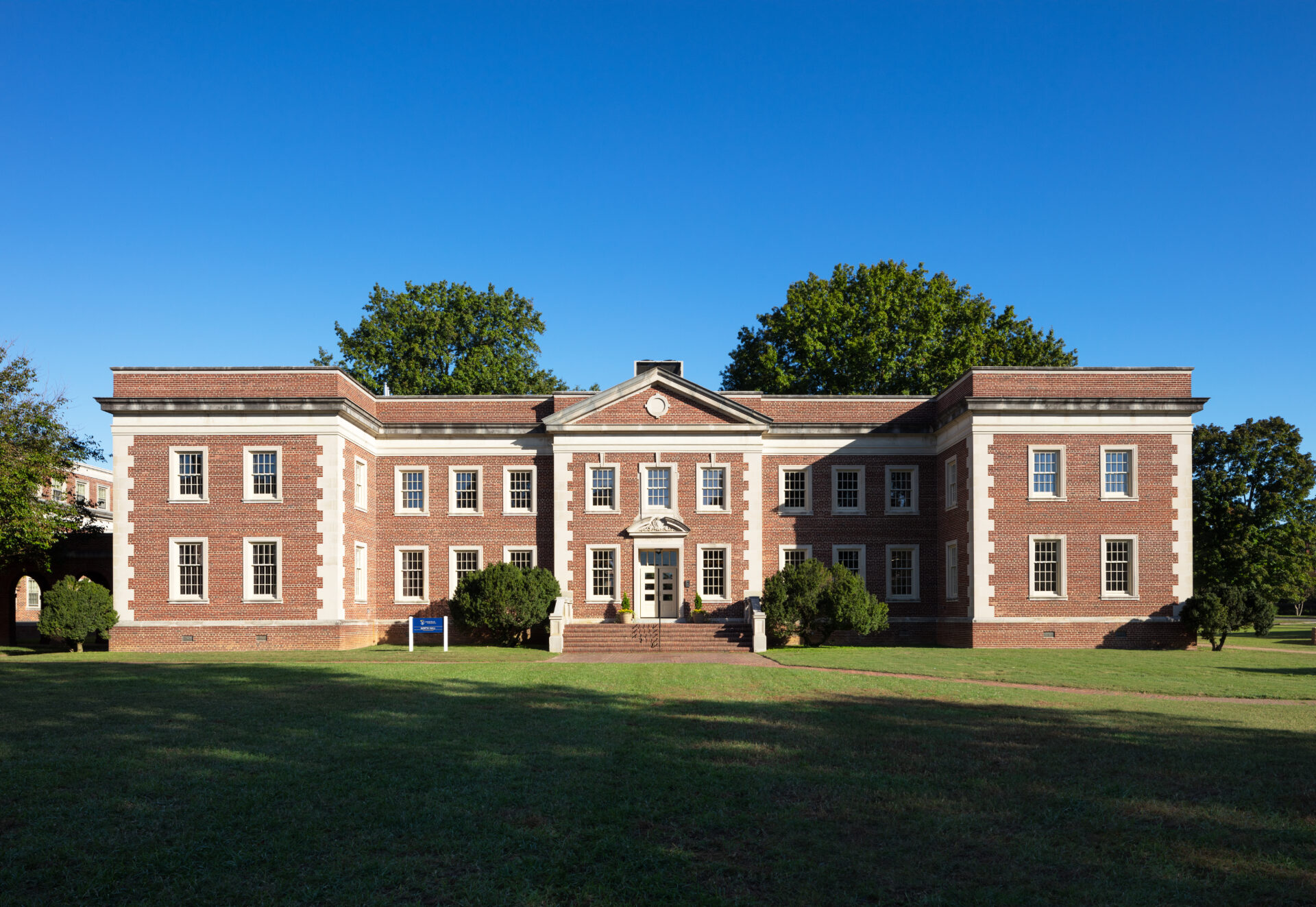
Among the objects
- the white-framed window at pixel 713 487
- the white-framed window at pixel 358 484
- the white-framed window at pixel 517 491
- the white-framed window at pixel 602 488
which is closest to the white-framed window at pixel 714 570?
the white-framed window at pixel 713 487

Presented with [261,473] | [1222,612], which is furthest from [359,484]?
[1222,612]

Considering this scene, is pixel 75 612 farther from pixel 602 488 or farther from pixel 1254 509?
pixel 1254 509

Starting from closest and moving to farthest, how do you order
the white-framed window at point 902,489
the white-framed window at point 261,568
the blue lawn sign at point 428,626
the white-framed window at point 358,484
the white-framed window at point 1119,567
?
the blue lawn sign at point 428,626, the white-framed window at point 261,568, the white-framed window at point 1119,567, the white-framed window at point 358,484, the white-framed window at point 902,489

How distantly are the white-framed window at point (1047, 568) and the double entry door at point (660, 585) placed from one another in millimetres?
12327

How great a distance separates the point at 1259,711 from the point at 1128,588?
18.3 m

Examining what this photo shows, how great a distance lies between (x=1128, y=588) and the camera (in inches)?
1289

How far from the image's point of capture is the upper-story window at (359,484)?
1353 inches

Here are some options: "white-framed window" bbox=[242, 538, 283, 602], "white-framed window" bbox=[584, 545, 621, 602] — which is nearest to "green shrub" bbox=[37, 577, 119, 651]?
"white-framed window" bbox=[242, 538, 283, 602]

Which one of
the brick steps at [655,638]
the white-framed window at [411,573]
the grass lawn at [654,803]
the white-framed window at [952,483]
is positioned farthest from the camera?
the white-framed window at [411,573]

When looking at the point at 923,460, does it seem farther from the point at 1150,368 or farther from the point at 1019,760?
the point at 1019,760

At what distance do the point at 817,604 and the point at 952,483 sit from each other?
7468mm

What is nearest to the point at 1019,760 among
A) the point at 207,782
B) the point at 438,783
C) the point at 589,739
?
the point at 589,739

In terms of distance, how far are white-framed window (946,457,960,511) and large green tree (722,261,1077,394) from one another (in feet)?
45.7

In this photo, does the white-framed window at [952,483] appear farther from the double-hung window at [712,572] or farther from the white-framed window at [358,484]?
the white-framed window at [358,484]
